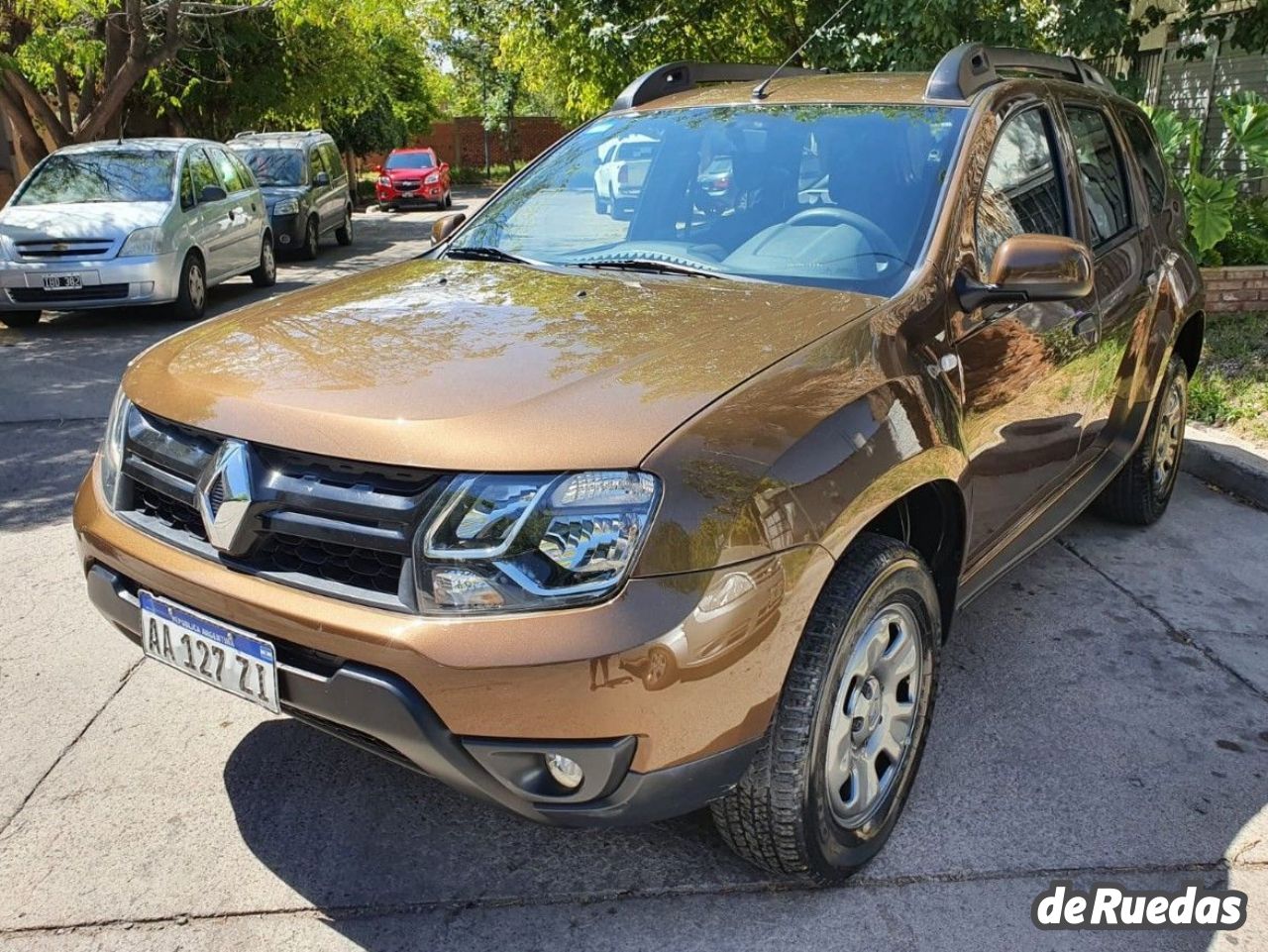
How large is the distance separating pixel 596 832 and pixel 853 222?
1785 millimetres

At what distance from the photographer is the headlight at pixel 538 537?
206 centimetres

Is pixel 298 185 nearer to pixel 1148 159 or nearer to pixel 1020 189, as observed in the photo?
pixel 1148 159

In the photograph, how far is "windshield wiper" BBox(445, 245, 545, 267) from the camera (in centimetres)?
344

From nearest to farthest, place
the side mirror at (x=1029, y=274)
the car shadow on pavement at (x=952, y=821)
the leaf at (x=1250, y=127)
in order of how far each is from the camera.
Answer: the car shadow on pavement at (x=952, y=821) → the side mirror at (x=1029, y=274) → the leaf at (x=1250, y=127)

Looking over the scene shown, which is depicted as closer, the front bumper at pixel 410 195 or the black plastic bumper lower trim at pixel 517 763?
the black plastic bumper lower trim at pixel 517 763

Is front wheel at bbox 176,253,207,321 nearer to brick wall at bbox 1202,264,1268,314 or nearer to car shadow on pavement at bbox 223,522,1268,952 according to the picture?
car shadow on pavement at bbox 223,522,1268,952

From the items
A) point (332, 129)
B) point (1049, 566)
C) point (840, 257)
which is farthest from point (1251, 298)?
point (332, 129)

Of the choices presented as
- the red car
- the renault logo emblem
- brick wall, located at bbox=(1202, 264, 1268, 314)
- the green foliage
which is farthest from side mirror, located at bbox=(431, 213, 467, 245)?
the red car

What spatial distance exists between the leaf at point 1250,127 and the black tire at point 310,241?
11.6m

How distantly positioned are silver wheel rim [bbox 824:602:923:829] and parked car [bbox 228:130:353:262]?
14.0m

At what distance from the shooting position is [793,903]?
2.59 metres

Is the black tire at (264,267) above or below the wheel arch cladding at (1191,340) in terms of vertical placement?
below

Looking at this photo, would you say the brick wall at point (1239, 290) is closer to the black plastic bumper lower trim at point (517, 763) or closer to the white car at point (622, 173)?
the white car at point (622, 173)

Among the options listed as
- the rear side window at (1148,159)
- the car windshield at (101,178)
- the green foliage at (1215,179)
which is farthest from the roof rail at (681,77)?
the car windshield at (101,178)
